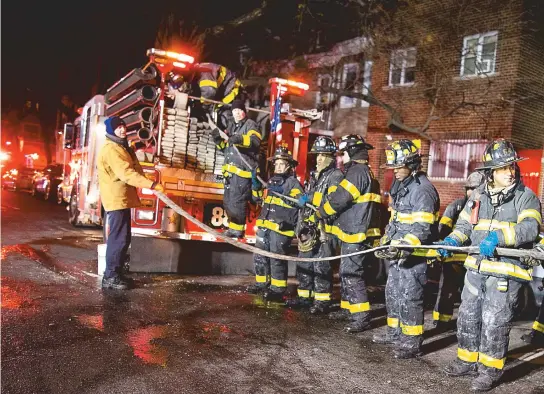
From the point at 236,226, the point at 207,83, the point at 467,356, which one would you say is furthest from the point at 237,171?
the point at 467,356

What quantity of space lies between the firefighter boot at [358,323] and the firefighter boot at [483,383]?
56.8 inches

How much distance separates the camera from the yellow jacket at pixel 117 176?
218 inches

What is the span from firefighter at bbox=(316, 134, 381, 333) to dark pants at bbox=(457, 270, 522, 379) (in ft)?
4.33

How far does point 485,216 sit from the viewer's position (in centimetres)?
386

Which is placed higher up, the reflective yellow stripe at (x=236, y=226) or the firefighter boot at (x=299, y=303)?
the reflective yellow stripe at (x=236, y=226)

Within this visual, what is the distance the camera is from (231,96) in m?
7.42

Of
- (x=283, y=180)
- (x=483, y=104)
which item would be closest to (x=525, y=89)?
(x=483, y=104)

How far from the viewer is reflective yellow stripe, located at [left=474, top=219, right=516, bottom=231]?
3.68 metres

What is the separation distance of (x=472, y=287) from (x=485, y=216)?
57 centimetres

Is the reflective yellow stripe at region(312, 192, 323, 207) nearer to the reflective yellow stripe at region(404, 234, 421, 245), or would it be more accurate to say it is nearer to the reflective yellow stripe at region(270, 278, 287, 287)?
the reflective yellow stripe at region(270, 278, 287, 287)

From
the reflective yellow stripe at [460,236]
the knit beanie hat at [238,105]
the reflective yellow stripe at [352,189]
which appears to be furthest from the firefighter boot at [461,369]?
the knit beanie hat at [238,105]

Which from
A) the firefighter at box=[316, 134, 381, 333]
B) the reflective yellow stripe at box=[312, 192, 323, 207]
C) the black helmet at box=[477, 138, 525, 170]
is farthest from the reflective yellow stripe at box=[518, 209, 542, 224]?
the reflective yellow stripe at box=[312, 192, 323, 207]

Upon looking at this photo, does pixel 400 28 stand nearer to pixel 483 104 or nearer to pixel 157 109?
pixel 483 104

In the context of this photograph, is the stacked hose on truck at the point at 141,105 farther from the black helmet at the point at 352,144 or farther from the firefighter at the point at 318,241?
the black helmet at the point at 352,144
